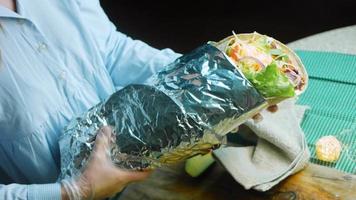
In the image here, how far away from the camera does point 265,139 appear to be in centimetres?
76

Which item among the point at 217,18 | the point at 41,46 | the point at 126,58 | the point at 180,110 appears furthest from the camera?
the point at 217,18

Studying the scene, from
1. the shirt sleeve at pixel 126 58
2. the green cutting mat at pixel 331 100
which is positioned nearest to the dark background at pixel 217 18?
the green cutting mat at pixel 331 100

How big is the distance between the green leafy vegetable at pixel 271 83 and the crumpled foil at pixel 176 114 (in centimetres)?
2

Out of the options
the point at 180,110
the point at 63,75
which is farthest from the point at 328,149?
the point at 63,75

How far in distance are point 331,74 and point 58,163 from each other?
0.63m

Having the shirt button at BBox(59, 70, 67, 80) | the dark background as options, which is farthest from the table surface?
the dark background

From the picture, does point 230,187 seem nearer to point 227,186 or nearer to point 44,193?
point 227,186

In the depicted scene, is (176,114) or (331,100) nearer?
(176,114)

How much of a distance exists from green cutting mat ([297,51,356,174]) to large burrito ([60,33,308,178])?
0.25 m

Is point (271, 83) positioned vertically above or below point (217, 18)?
above

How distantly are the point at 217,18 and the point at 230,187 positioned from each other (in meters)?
1.67

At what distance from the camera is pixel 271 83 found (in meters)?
0.61

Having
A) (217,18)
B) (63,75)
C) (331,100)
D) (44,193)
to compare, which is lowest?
(217,18)

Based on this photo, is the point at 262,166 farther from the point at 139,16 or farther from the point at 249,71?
the point at 139,16
